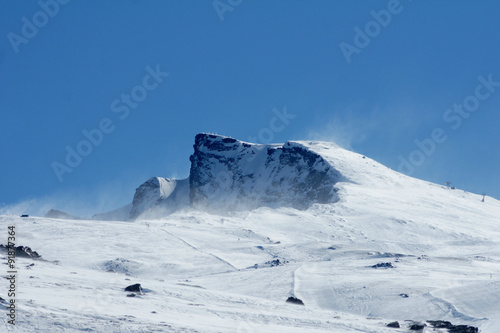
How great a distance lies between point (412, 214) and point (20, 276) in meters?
97.8

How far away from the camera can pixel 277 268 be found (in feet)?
211

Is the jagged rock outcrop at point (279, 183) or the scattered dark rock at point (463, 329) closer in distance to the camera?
the scattered dark rock at point (463, 329)

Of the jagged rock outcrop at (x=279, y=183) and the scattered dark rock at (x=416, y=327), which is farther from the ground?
the jagged rock outcrop at (x=279, y=183)

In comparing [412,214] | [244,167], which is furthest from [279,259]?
[244,167]

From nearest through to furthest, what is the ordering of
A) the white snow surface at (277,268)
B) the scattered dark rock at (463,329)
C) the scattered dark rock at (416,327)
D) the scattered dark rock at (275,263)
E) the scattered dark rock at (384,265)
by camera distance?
the white snow surface at (277,268) < the scattered dark rock at (463,329) < the scattered dark rock at (416,327) < the scattered dark rock at (384,265) < the scattered dark rock at (275,263)

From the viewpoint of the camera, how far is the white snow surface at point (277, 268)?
1159 inches

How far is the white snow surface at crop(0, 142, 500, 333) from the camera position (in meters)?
29.4

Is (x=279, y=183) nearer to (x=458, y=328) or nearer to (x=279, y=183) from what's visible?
(x=279, y=183)

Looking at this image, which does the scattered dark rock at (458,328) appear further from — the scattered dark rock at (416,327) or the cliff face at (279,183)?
the cliff face at (279,183)

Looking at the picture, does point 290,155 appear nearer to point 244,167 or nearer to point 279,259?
point 244,167

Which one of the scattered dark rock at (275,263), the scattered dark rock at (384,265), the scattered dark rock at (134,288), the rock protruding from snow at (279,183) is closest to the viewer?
the scattered dark rock at (134,288)

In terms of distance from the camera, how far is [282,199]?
169875 mm

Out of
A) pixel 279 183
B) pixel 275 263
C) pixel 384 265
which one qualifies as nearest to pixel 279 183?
pixel 279 183

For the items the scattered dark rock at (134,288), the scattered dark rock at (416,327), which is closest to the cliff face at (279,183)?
the scattered dark rock at (134,288)
